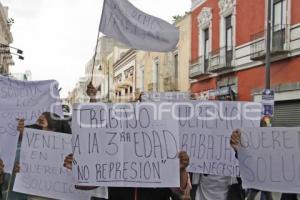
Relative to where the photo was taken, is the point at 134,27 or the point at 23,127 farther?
the point at 134,27

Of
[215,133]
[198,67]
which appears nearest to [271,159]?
[215,133]

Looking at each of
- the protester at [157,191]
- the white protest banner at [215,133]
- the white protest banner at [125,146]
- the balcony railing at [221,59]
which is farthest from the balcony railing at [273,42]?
the white protest banner at [125,146]

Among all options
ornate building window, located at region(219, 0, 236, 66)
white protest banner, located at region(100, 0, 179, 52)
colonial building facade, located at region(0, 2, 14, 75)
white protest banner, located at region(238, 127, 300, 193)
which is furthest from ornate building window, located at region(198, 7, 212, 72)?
colonial building facade, located at region(0, 2, 14, 75)

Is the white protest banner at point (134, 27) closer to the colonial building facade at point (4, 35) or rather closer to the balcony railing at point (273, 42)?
the balcony railing at point (273, 42)

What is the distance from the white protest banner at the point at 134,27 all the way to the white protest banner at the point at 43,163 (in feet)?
4.68

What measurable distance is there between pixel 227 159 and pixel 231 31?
19.4 meters

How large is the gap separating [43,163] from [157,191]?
3.99 feet

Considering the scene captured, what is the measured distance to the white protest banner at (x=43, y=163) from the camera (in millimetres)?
5422

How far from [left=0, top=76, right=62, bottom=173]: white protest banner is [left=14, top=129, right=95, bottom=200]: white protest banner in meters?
1.15

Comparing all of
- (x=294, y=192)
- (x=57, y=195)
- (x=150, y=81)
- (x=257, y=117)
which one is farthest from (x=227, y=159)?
(x=150, y=81)

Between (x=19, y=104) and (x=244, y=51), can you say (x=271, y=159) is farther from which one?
(x=244, y=51)

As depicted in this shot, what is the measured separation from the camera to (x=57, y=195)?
5352 millimetres

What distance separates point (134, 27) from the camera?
21.2 ft

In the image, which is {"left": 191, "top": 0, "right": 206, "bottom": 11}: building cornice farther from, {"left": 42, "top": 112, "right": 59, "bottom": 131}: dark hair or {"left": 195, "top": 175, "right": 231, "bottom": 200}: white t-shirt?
{"left": 195, "top": 175, "right": 231, "bottom": 200}: white t-shirt
